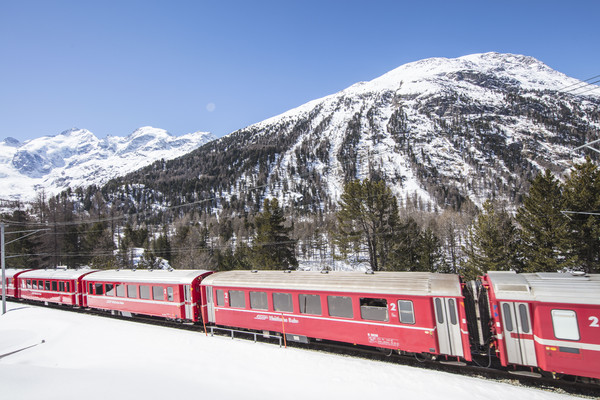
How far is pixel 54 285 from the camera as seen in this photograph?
28750 millimetres

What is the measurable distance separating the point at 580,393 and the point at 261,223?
31.6 metres

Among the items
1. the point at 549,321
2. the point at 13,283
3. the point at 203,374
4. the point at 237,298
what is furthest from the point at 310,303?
the point at 13,283

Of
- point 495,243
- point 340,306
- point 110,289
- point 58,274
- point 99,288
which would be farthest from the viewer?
point 495,243

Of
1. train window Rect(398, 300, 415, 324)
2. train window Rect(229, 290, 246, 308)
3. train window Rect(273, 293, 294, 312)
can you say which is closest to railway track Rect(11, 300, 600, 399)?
train window Rect(229, 290, 246, 308)

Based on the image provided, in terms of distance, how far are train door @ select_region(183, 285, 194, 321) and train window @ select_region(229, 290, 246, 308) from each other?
312cm

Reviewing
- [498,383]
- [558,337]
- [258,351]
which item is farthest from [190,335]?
[558,337]

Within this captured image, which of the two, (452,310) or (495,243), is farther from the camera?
(495,243)

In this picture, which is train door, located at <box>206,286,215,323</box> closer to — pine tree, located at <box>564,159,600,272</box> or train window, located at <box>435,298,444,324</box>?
train window, located at <box>435,298,444,324</box>

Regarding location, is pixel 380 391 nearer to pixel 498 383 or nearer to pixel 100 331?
pixel 498 383

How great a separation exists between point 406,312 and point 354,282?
2482 millimetres

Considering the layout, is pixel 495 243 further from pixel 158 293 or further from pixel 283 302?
pixel 158 293

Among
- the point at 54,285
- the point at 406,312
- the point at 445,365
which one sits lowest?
the point at 445,365

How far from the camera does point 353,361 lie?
13406mm

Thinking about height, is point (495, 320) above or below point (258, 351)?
above
